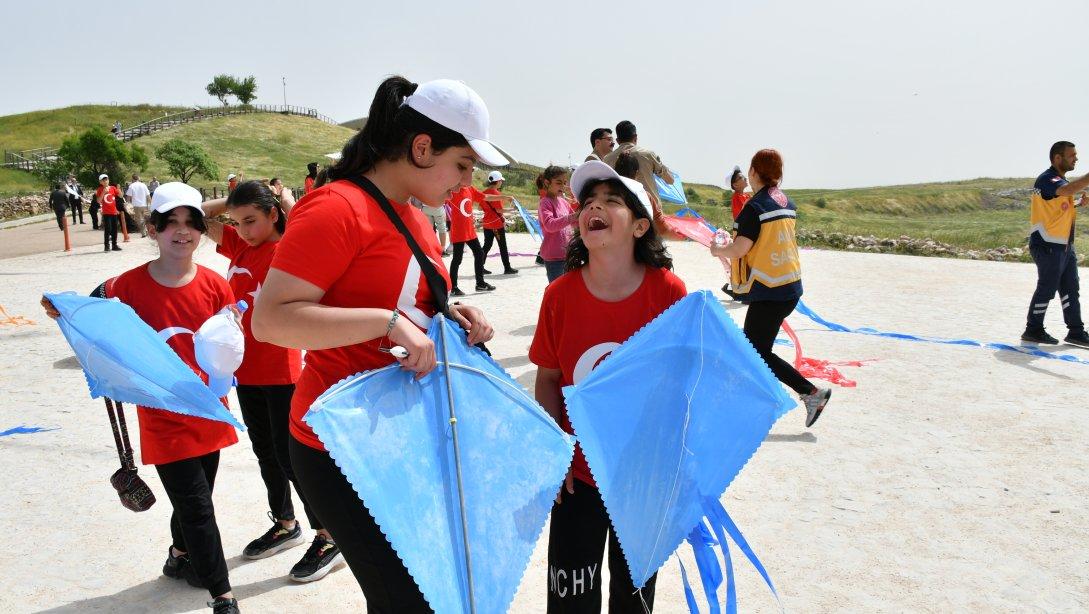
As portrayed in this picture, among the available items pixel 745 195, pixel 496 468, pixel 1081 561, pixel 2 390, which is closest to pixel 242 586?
pixel 496 468

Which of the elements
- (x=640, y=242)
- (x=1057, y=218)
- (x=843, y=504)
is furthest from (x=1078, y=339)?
(x=640, y=242)

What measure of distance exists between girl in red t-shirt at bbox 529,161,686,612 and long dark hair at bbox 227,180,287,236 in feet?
6.29

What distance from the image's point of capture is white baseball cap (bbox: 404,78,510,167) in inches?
87.9

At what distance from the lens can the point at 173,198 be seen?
3.76 m

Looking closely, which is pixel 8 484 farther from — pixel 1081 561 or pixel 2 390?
pixel 1081 561

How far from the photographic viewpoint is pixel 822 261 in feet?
60.3

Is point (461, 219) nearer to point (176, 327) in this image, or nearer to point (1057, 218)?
point (1057, 218)

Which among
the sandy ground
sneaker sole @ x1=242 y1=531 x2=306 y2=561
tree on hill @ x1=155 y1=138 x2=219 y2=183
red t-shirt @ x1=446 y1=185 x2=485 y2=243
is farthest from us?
tree on hill @ x1=155 y1=138 x2=219 y2=183

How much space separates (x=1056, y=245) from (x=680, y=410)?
8.37m

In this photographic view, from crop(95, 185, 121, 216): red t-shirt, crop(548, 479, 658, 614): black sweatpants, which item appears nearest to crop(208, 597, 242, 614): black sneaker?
crop(548, 479, 658, 614): black sweatpants

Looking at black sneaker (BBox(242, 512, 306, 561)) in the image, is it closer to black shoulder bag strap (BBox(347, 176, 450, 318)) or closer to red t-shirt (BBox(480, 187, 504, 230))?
black shoulder bag strap (BBox(347, 176, 450, 318))

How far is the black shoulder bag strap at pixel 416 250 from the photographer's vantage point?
2275mm

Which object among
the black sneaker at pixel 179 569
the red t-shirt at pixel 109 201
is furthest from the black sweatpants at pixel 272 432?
the red t-shirt at pixel 109 201

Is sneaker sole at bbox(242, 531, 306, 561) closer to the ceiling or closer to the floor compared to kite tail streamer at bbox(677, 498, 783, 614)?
closer to the floor
